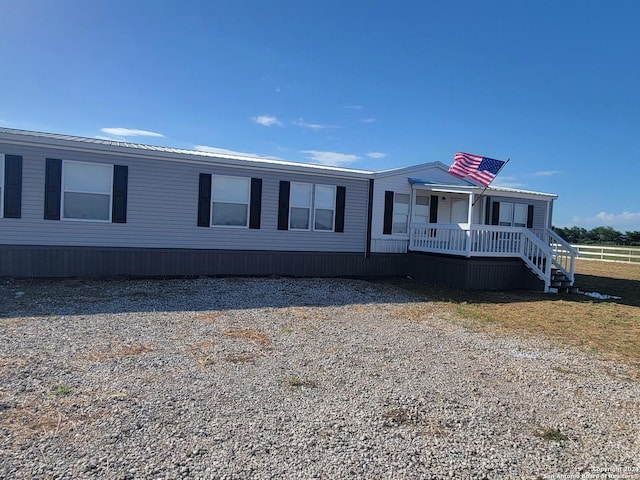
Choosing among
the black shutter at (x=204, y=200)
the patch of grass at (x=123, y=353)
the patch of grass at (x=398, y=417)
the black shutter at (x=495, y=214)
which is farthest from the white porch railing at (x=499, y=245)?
the patch of grass at (x=123, y=353)

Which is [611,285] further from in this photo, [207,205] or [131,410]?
[131,410]

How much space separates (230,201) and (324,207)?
102 inches

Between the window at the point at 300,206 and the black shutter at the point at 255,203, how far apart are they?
35.1 inches

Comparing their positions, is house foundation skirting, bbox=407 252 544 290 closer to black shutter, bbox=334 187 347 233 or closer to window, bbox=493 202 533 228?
black shutter, bbox=334 187 347 233

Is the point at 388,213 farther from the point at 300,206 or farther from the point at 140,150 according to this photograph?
the point at 140,150

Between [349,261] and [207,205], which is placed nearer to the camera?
[207,205]

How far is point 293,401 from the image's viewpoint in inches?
153

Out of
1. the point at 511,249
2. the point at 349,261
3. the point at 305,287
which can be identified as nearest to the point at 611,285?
the point at 511,249

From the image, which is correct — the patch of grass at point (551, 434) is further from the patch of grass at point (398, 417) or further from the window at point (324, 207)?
the window at point (324, 207)

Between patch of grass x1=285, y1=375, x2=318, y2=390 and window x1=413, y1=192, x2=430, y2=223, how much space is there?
10.1 metres

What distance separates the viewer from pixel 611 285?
1377 cm

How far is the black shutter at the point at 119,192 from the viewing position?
10195 mm

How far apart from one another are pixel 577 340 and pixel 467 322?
1621 millimetres

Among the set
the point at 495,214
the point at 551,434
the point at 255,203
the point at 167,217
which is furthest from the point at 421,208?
the point at 551,434
